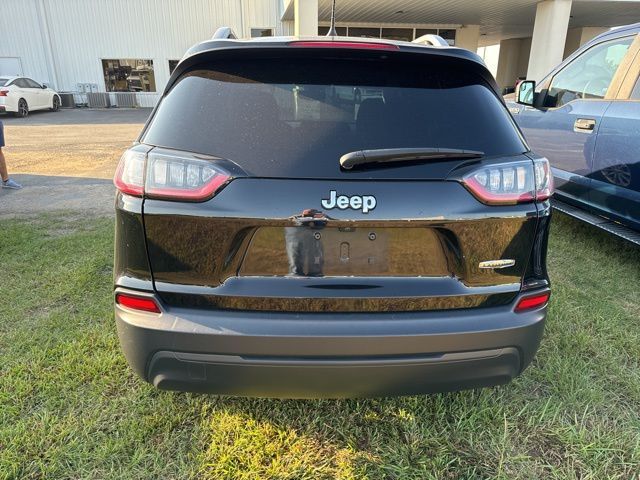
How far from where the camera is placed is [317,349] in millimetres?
1670

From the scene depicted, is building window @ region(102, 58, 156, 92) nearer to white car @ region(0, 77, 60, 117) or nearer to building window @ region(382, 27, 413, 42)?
white car @ region(0, 77, 60, 117)

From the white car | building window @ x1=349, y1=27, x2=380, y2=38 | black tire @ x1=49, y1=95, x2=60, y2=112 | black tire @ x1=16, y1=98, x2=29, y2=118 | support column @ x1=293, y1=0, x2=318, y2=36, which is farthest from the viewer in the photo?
black tire @ x1=49, y1=95, x2=60, y2=112

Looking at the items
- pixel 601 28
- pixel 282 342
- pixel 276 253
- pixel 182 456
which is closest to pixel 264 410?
pixel 182 456

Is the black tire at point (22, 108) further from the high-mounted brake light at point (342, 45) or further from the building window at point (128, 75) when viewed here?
the high-mounted brake light at point (342, 45)

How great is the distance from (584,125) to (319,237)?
11.6 feet

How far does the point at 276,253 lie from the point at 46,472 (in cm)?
137

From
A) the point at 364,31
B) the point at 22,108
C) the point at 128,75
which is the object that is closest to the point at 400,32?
the point at 364,31

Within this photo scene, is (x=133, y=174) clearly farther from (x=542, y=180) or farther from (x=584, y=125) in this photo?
(x=584, y=125)

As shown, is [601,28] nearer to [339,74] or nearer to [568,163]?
[568,163]

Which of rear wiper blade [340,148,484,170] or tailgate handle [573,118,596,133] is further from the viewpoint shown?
tailgate handle [573,118,596,133]

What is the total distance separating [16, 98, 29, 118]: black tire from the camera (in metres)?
19.0

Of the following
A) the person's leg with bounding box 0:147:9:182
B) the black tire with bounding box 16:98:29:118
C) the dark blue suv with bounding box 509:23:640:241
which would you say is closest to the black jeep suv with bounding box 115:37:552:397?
the dark blue suv with bounding box 509:23:640:241

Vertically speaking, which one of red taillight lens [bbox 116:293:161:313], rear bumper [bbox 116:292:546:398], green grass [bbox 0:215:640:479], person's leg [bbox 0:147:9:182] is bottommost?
green grass [bbox 0:215:640:479]

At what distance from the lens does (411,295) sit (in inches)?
67.3
